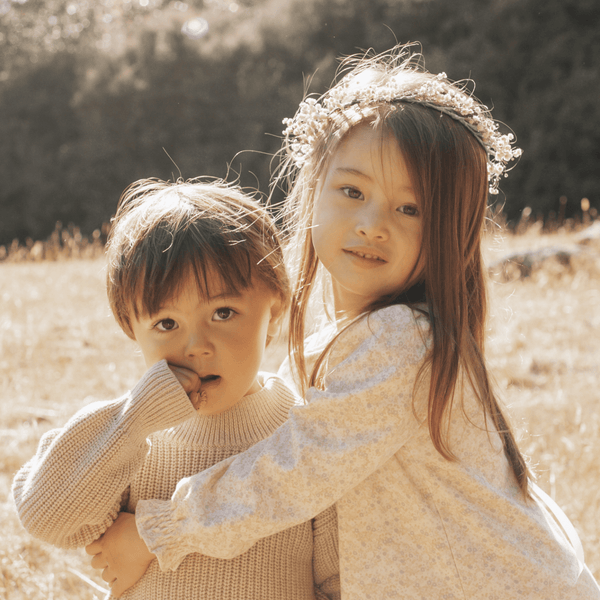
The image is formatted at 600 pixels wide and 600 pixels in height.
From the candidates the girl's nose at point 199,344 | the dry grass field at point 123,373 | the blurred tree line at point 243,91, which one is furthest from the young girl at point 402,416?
the blurred tree line at point 243,91

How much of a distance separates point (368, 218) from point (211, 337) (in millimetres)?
479

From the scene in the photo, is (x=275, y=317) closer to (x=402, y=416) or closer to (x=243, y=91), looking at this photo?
(x=402, y=416)

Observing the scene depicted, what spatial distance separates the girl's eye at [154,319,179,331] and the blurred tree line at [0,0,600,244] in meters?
12.8

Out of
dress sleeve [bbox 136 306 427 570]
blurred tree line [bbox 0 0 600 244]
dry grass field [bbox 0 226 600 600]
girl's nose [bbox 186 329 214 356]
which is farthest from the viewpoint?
blurred tree line [bbox 0 0 600 244]

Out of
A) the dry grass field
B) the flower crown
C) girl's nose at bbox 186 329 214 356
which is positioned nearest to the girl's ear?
girl's nose at bbox 186 329 214 356

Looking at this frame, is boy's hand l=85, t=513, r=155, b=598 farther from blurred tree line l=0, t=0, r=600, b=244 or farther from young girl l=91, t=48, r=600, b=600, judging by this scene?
blurred tree line l=0, t=0, r=600, b=244

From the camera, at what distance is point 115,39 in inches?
748

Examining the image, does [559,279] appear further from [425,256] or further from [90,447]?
[90,447]

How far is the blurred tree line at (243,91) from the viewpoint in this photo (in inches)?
535

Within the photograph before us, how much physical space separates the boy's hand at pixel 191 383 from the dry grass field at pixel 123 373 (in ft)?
2.14

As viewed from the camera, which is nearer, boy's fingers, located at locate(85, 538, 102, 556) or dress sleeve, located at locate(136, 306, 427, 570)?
dress sleeve, located at locate(136, 306, 427, 570)

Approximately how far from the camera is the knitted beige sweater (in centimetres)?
148

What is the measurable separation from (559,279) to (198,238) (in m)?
5.82

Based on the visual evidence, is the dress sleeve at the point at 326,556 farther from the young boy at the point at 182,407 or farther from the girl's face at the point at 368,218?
the girl's face at the point at 368,218
